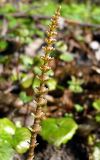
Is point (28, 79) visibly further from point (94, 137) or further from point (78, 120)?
point (94, 137)

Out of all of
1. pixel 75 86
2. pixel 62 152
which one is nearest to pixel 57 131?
pixel 62 152

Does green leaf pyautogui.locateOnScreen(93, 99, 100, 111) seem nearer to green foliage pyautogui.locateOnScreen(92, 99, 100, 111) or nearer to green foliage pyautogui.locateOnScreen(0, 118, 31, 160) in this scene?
green foliage pyautogui.locateOnScreen(92, 99, 100, 111)

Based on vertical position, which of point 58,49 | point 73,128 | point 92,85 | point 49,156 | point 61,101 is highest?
point 58,49

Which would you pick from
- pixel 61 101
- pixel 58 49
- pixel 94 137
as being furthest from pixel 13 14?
pixel 94 137

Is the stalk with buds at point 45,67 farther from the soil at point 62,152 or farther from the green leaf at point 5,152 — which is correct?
the soil at point 62,152

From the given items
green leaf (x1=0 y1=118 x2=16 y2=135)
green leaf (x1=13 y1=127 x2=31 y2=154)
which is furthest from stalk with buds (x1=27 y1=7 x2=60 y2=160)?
green leaf (x1=0 y1=118 x2=16 y2=135)

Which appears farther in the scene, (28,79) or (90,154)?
(28,79)
